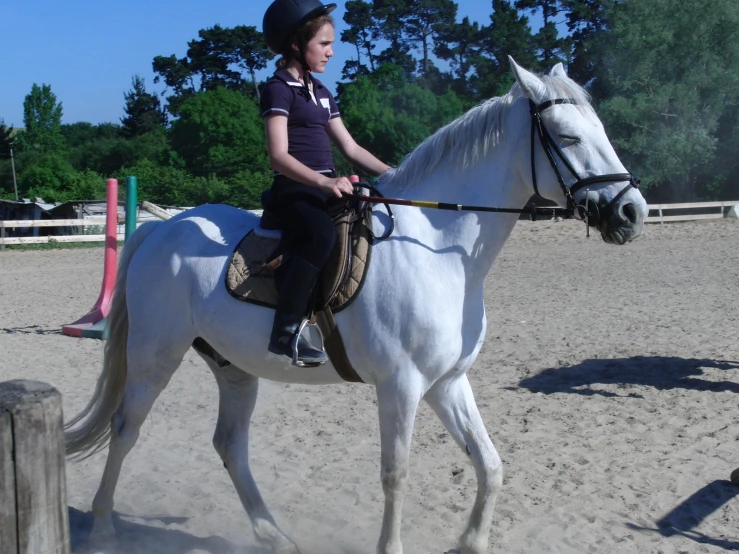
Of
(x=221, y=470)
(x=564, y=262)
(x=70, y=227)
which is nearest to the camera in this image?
(x=221, y=470)

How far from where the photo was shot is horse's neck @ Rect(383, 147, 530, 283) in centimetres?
361

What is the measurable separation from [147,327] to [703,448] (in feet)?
12.2

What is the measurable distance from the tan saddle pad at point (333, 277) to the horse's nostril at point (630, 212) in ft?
3.67

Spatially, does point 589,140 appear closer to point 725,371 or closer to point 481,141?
point 481,141

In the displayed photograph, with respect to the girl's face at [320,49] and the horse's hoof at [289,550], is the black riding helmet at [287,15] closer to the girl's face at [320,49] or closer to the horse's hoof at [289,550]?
the girl's face at [320,49]

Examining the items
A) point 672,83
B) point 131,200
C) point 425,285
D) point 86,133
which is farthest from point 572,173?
point 86,133

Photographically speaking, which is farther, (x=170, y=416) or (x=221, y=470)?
(x=170, y=416)

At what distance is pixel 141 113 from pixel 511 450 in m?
81.0

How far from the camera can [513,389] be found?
23.0 ft

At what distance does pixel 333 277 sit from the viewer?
3586 mm

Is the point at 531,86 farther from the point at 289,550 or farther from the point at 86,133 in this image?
the point at 86,133

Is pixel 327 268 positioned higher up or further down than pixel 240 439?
higher up

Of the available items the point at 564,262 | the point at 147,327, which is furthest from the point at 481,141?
the point at 564,262

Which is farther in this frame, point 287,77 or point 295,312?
point 287,77
